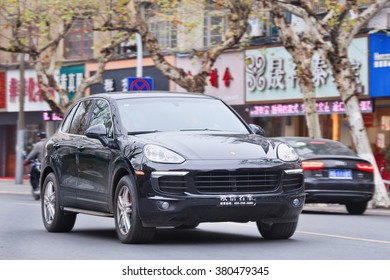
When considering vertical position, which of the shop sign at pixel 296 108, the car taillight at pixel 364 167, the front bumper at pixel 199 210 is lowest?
the car taillight at pixel 364 167

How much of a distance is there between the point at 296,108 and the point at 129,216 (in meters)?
21.4

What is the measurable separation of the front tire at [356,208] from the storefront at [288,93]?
34.0 feet

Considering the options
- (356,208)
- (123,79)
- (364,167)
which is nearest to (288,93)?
(123,79)

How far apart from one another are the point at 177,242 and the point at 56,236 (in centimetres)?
191

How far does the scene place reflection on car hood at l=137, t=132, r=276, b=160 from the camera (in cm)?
1148

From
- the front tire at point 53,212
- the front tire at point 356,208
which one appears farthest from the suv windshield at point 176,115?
the front tire at point 356,208

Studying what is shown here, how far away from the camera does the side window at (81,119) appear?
13.7 meters

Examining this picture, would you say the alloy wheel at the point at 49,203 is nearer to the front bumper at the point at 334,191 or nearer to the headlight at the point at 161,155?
the headlight at the point at 161,155

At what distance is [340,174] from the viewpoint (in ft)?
64.2

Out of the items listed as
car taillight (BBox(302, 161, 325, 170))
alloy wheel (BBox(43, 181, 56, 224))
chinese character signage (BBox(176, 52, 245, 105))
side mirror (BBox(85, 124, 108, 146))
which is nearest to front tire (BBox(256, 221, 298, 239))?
side mirror (BBox(85, 124, 108, 146))

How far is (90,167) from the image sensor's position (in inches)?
510

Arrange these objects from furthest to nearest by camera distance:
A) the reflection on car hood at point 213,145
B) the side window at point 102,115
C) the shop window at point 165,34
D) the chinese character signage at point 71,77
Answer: the chinese character signage at point 71,77
the shop window at point 165,34
the side window at point 102,115
the reflection on car hood at point 213,145

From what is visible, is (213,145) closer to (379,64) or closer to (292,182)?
(292,182)

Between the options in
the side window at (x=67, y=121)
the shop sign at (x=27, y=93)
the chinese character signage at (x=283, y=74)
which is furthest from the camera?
the shop sign at (x=27, y=93)
